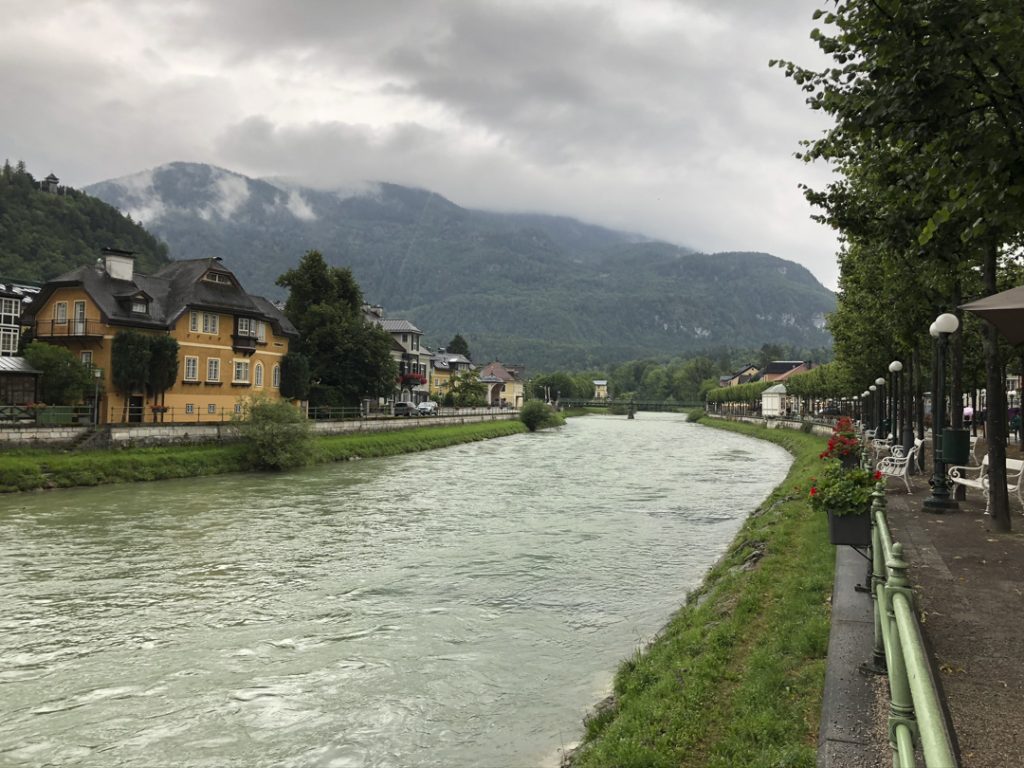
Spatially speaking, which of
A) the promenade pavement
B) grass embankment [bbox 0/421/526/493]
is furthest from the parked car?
the promenade pavement

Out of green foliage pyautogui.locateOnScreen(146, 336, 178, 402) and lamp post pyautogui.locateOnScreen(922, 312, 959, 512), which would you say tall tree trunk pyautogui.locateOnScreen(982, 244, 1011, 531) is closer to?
lamp post pyautogui.locateOnScreen(922, 312, 959, 512)

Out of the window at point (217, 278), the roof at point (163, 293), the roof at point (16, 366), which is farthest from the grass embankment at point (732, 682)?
the window at point (217, 278)

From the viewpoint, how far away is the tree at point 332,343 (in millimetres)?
60750

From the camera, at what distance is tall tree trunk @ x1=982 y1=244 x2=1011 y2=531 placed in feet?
Result: 41.0

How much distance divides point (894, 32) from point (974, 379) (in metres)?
37.8

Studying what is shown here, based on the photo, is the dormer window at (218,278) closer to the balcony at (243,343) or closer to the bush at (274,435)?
the balcony at (243,343)

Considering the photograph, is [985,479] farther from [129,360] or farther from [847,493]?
[129,360]

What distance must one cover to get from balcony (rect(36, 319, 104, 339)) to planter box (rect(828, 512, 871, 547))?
146 ft

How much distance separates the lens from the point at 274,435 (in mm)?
40781

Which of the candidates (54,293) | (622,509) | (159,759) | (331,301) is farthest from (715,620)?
(331,301)

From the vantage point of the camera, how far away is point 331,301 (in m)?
63.1

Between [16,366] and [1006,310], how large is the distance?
46.9 m

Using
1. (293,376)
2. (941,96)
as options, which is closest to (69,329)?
(293,376)

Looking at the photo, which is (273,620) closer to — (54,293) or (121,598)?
(121,598)
